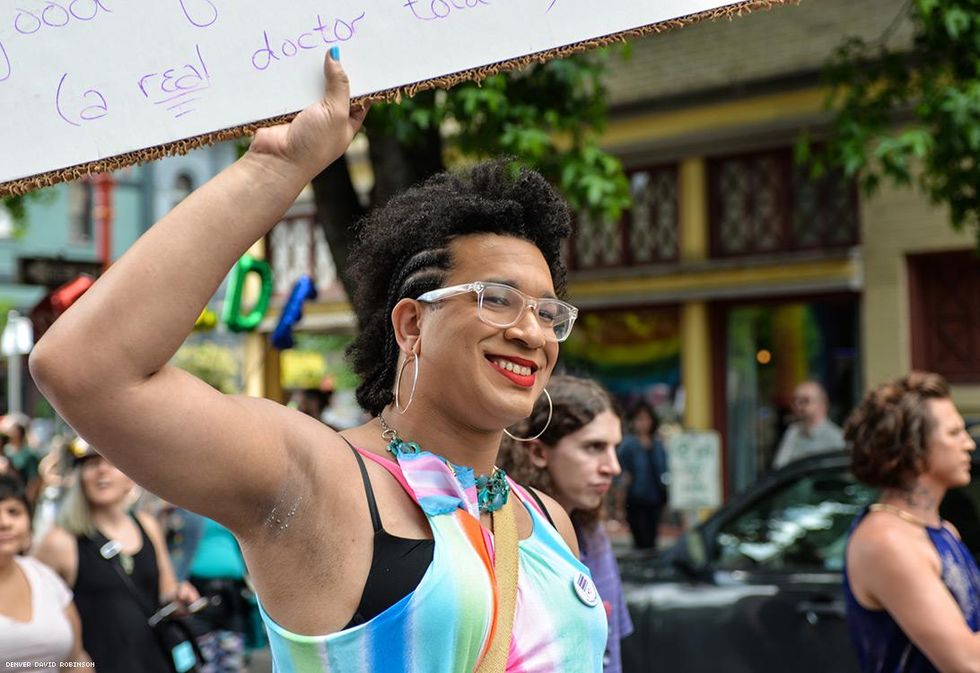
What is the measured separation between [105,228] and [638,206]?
827 centimetres

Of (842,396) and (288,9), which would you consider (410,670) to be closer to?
(288,9)

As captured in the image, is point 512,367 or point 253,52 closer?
point 253,52

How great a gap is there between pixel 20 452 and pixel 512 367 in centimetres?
1199

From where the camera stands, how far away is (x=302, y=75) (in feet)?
5.50

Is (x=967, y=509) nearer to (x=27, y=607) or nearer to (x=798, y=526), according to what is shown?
(x=798, y=526)

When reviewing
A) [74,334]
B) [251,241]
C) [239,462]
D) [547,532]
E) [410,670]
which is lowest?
[410,670]

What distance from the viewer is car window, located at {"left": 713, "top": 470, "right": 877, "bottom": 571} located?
580cm

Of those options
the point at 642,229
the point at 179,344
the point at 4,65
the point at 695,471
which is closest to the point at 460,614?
the point at 179,344

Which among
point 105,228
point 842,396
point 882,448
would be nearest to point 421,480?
point 882,448

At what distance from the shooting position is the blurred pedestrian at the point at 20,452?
1195 centimetres

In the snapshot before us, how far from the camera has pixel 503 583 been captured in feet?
6.19

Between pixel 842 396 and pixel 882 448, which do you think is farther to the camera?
pixel 842 396

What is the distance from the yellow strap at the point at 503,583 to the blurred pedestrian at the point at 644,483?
32.7 feet

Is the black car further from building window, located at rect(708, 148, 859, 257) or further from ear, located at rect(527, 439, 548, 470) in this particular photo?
building window, located at rect(708, 148, 859, 257)
